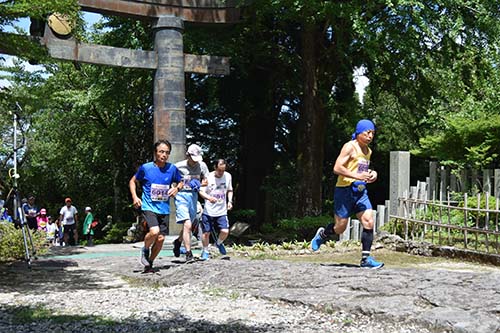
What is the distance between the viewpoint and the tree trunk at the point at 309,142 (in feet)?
52.2

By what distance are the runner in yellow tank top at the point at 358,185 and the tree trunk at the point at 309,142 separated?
8063mm

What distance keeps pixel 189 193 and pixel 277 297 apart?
2920mm

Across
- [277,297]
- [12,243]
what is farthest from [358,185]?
[12,243]

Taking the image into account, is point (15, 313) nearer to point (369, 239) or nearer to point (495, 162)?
point (369, 239)

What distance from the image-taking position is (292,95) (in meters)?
20.0

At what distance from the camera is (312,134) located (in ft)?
52.5

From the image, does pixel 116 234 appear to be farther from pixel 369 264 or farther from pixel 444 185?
pixel 369 264

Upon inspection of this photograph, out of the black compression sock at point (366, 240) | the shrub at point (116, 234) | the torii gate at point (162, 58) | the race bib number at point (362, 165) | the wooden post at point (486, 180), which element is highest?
the torii gate at point (162, 58)

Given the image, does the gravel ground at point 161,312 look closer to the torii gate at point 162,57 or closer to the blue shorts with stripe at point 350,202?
the blue shorts with stripe at point 350,202

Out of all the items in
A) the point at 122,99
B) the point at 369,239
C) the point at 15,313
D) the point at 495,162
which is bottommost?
the point at 15,313

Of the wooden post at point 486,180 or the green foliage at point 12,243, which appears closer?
the green foliage at point 12,243

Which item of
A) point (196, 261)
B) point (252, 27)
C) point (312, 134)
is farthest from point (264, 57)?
point (196, 261)

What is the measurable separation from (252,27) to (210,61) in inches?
106

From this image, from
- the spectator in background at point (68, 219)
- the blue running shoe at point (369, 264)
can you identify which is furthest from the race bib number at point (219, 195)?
the spectator in background at point (68, 219)
